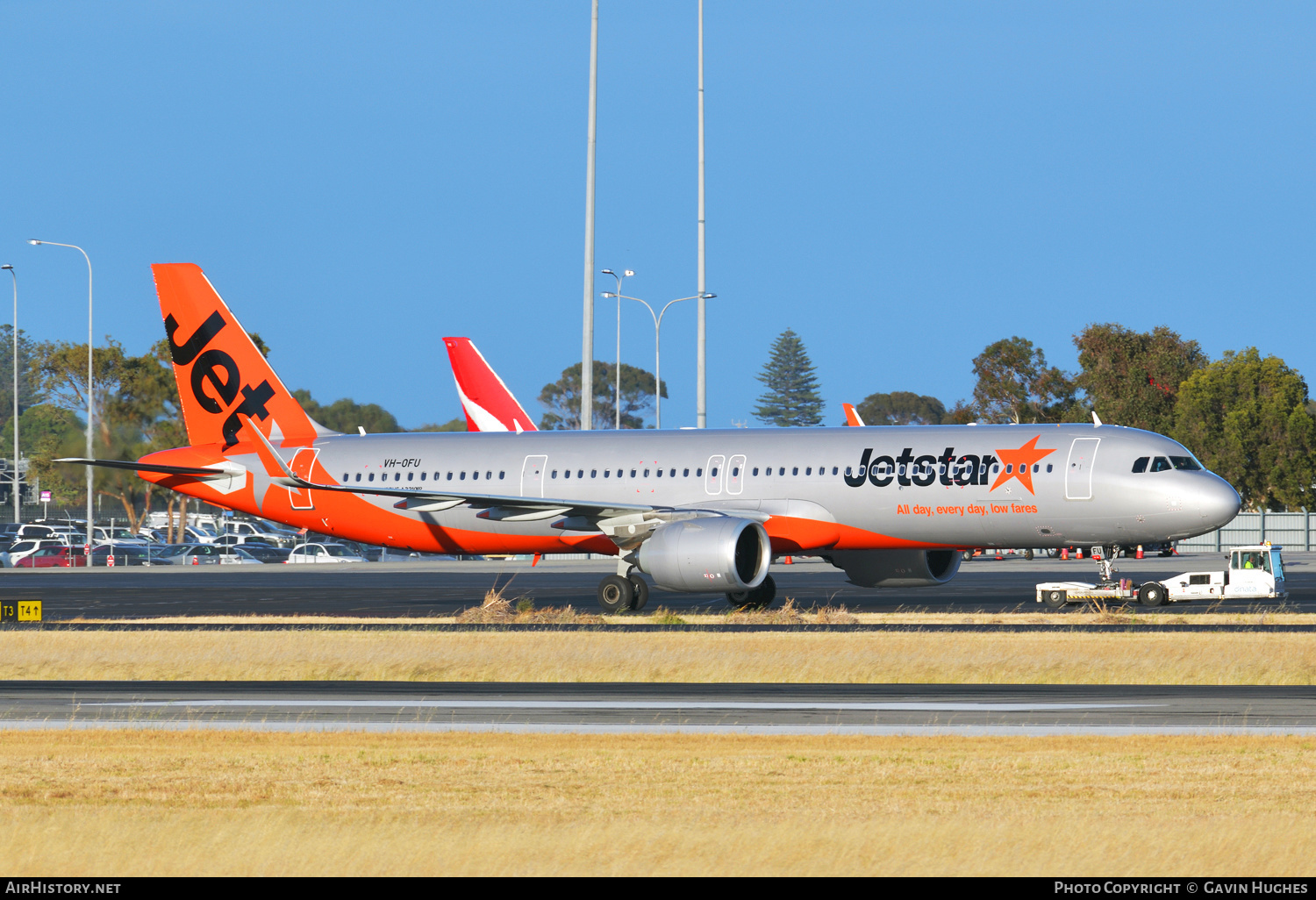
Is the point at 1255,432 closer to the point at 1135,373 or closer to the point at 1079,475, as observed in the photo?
the point at 1135,373

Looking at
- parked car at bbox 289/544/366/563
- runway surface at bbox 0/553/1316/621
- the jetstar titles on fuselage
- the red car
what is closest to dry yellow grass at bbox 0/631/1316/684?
Answer: the jetstar titles on fuselage

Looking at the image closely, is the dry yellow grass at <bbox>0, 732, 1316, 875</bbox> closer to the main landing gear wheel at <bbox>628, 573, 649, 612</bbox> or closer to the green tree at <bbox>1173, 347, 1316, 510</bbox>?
the main landing gear wheel at <bbox>628, 573, 649, 612</bbox>

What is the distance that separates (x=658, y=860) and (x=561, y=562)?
72752 millimetres

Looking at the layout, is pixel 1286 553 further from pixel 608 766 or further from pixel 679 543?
pixel 608 766

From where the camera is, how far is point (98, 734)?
19.4 meters

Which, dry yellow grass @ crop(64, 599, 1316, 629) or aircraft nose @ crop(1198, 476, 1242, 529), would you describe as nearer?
dry yellow grass @ crop(64, 599, 1316, 629)

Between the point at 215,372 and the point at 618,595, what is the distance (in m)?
14.7

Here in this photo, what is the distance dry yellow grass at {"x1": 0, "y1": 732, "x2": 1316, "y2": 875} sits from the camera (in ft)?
38.9

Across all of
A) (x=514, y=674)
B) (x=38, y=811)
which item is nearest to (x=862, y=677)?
(x=514, y=674)

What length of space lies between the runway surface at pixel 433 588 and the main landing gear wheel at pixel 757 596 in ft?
5.94

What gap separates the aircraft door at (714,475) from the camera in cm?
4097

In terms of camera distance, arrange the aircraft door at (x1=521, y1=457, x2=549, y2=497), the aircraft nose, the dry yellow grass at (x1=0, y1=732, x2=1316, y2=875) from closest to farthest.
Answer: the dry yellow grass at (x1=0, y1=732, x2=1316, y2=875) < the aircraft nose < the aircraft door at (x1=521, y1=457, x2=549, y2=497)

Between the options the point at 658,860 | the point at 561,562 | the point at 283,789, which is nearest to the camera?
the point at 658,860

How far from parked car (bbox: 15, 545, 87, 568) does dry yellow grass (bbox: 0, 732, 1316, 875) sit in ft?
234
